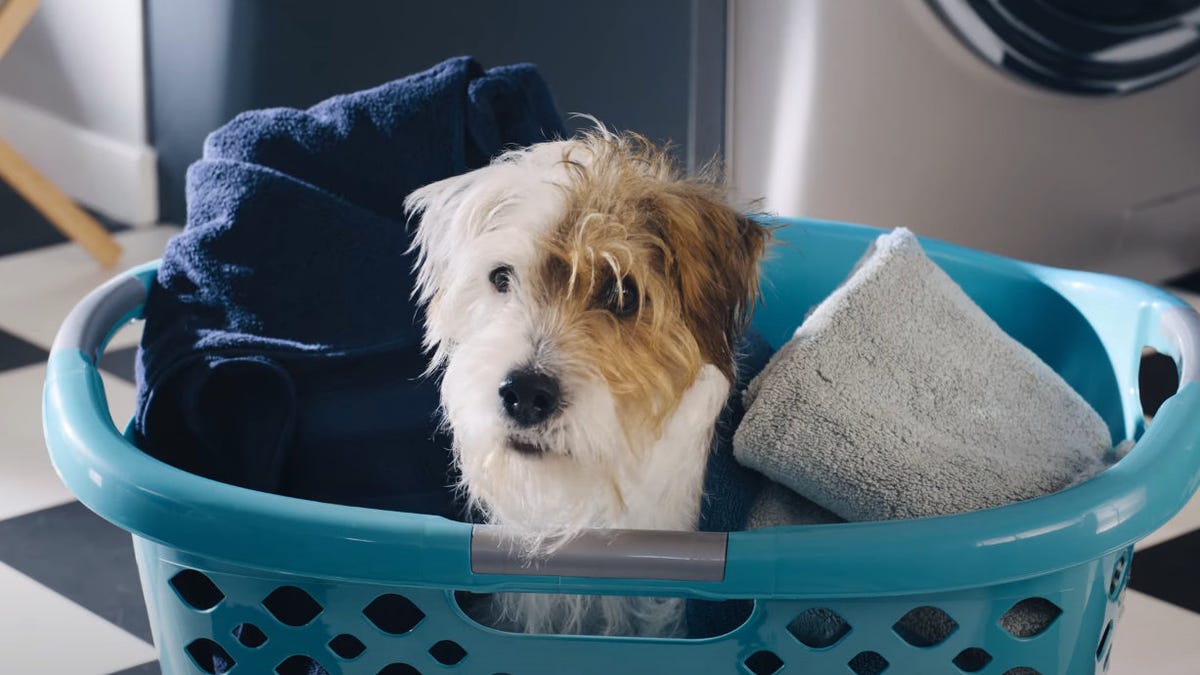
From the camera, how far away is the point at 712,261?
98 cm

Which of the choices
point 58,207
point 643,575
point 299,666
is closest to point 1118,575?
point 643,575

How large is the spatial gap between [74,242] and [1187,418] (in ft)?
6.89

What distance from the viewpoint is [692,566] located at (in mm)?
840

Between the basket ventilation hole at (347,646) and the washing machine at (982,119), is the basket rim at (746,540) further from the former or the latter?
the washing machine at (982,119)

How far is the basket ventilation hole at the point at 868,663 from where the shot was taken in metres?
0.95

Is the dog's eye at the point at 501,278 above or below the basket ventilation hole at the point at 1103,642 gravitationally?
above

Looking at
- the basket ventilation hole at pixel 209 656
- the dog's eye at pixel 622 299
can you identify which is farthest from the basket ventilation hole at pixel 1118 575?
the basket ventilation hole at pixel 209 656

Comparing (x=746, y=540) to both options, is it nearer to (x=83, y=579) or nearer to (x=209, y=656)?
(x=209, y=656)

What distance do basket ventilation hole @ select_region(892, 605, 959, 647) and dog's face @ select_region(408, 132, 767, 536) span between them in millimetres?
217

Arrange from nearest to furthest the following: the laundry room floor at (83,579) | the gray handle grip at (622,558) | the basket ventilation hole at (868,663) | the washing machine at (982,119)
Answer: the gray handle grip at (622,558) < the basket ventilation hole at (868,663) < the laundry room floor at (83,579) < the washing machine at (982,119)

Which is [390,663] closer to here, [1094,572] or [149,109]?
[1094,572]

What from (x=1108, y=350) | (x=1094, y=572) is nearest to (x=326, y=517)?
(x=1094, y=572)

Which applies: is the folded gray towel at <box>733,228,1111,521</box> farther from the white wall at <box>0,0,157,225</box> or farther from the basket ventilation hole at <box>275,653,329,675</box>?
the white wall at <box>0,0,157,225</box>

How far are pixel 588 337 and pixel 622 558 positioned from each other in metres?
0.16
